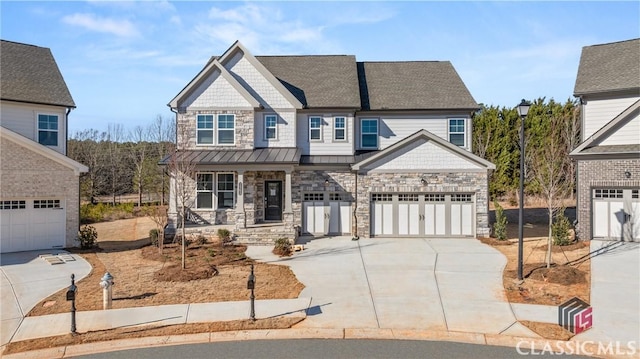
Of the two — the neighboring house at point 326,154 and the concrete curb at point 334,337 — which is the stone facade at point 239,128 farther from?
the concrete curb at point 334,337

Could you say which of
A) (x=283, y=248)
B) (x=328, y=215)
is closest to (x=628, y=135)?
(x=328, y=215)

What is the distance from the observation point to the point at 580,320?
31.8ft

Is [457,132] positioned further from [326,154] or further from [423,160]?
[326,154]

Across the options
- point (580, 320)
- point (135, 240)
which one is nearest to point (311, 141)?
point (135, 240)

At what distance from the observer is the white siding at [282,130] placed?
2123 centimetres

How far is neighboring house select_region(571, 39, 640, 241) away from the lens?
57.1 feet

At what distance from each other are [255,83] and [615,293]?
56.8 feet

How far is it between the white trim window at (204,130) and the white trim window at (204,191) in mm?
1696

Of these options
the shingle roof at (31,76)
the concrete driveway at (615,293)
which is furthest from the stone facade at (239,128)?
the concrete driveway at (615,293)

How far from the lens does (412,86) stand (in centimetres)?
2331

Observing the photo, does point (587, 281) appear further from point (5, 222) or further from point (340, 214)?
point (5, 222)

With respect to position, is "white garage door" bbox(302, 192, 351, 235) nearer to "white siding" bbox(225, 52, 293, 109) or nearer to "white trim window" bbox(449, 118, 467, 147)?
"white siding" bbox(225, 52, 293, 109)

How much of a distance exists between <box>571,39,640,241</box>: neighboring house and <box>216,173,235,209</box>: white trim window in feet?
53.0

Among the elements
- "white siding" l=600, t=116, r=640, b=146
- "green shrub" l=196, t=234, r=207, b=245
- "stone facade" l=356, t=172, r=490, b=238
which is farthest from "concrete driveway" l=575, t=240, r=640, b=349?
"green shrub" l=196, t=234, r=207, b=245
